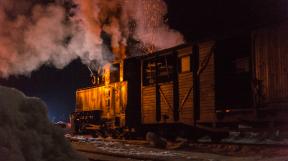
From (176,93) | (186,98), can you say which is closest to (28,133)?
(186,98)

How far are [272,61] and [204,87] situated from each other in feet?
11.3

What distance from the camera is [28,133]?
7.47m

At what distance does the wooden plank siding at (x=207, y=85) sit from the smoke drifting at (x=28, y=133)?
913 cm

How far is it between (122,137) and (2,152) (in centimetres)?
1591

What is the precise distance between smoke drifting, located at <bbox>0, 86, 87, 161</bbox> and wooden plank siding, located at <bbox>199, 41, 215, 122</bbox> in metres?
9.13

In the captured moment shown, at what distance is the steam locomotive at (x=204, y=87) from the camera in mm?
14102

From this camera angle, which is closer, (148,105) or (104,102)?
(148,105)

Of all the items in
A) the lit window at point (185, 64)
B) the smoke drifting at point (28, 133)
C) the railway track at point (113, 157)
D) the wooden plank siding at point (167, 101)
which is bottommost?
the railway track at point (113, 157)

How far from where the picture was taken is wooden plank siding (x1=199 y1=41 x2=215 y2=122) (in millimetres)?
16469

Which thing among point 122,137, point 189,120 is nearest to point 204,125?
point 189,120

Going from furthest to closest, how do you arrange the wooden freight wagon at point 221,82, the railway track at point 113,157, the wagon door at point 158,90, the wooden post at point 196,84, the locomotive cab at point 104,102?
the locomotive cab at point 104,102 → the wagon door at point 158,90 → the wooden post at point 196,84 → the wooden freight wagon at point 221,82 → the railway track at point 113,157

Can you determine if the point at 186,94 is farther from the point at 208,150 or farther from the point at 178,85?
the point at 208,150

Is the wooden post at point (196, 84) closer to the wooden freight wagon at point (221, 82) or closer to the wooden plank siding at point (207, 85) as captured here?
the wooden freight wagon at point (221, 82)

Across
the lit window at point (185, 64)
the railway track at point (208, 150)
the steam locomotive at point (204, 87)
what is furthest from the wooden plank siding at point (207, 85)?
the railway track at point (208, 150)
